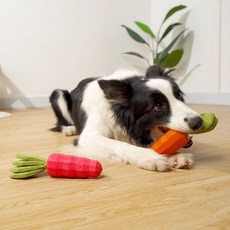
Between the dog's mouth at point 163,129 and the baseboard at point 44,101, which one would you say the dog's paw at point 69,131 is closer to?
the dog's mouth at point 163,129

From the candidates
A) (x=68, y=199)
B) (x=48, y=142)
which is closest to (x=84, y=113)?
(x=48, y=142)

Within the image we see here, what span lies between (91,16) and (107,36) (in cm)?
46

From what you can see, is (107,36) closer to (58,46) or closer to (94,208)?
(58,46)

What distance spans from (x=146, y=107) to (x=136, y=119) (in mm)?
108

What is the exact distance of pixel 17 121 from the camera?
3.74 m

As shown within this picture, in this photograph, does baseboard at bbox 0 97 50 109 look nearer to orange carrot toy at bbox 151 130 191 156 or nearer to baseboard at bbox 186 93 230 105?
baseboard at bbox 186 93 230 105

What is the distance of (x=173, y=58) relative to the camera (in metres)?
5.28

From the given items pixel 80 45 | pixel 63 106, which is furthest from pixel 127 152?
pixel 80 45

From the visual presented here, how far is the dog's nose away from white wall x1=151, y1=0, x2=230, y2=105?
11.5 feet

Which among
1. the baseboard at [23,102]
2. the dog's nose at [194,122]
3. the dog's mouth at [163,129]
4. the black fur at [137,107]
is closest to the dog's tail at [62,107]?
the black fur at [137,107]

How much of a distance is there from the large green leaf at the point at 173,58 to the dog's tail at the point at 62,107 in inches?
108

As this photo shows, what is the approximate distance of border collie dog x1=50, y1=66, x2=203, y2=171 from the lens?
166 centimetres

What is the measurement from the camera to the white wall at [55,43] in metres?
5.15

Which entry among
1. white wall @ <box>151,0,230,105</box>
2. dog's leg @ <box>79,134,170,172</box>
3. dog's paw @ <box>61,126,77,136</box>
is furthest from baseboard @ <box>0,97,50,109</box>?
dog's leg @ <box>79,134,170,172</box>
